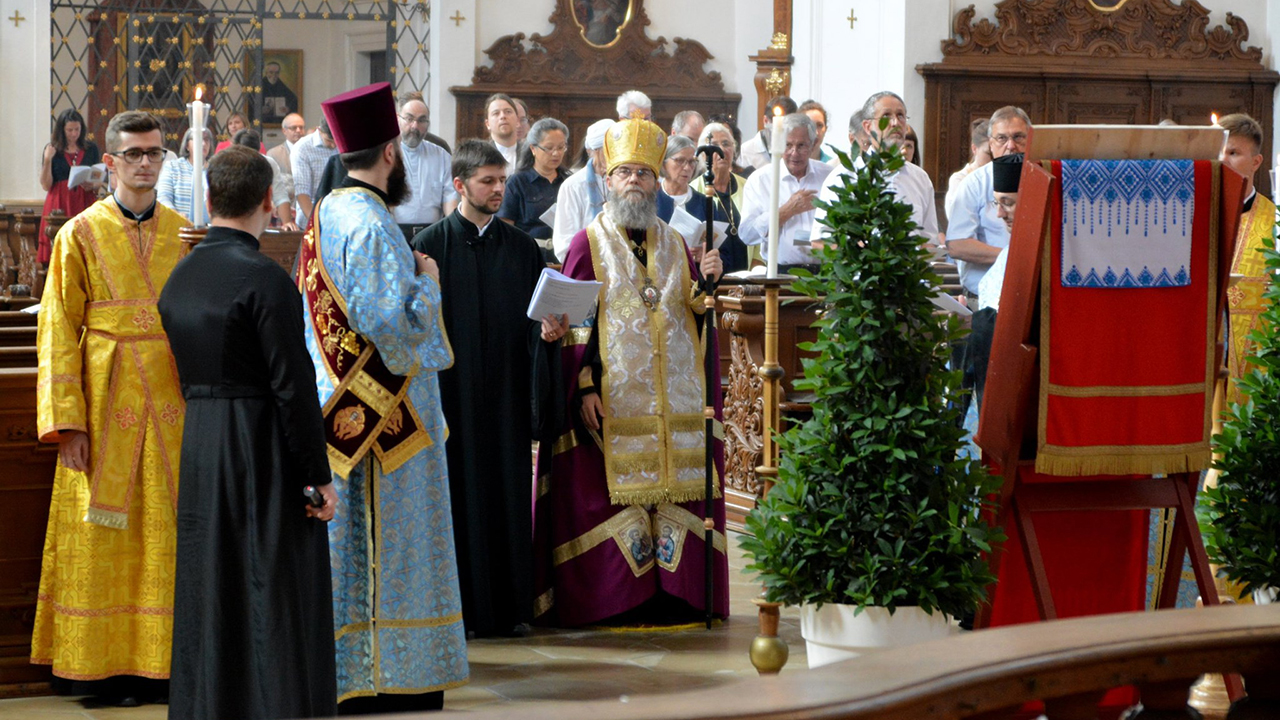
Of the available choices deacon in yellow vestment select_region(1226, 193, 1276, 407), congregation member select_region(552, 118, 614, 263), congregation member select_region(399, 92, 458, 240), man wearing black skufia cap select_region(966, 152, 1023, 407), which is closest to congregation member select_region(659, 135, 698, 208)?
congregation member select_region(552, 118, 614, 263)

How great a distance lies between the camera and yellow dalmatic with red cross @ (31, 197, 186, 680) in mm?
4625

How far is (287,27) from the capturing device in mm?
21031

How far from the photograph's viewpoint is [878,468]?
3.89 meters

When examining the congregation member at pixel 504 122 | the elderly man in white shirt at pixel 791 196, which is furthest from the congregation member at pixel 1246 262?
the congregation member at pixel 504 122

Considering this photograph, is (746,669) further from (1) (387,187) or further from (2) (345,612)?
(1) (387,187)

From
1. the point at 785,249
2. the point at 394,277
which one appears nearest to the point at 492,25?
the point at 785,249

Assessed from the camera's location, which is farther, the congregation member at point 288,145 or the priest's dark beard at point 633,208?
the congregation member at point 288,145

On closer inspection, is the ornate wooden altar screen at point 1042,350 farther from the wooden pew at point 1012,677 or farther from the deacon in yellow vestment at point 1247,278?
the deacon in yellow vestment at point 1247,278

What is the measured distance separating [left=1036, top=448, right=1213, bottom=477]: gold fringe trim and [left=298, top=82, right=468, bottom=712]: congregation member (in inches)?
64.5

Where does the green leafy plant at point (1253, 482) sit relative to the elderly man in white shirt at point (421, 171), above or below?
below

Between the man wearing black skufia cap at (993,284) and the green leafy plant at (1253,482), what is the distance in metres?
0.65

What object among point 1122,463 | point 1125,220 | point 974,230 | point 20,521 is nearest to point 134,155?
point 20,521

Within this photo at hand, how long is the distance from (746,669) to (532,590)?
970mm

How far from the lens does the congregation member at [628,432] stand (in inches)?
225
